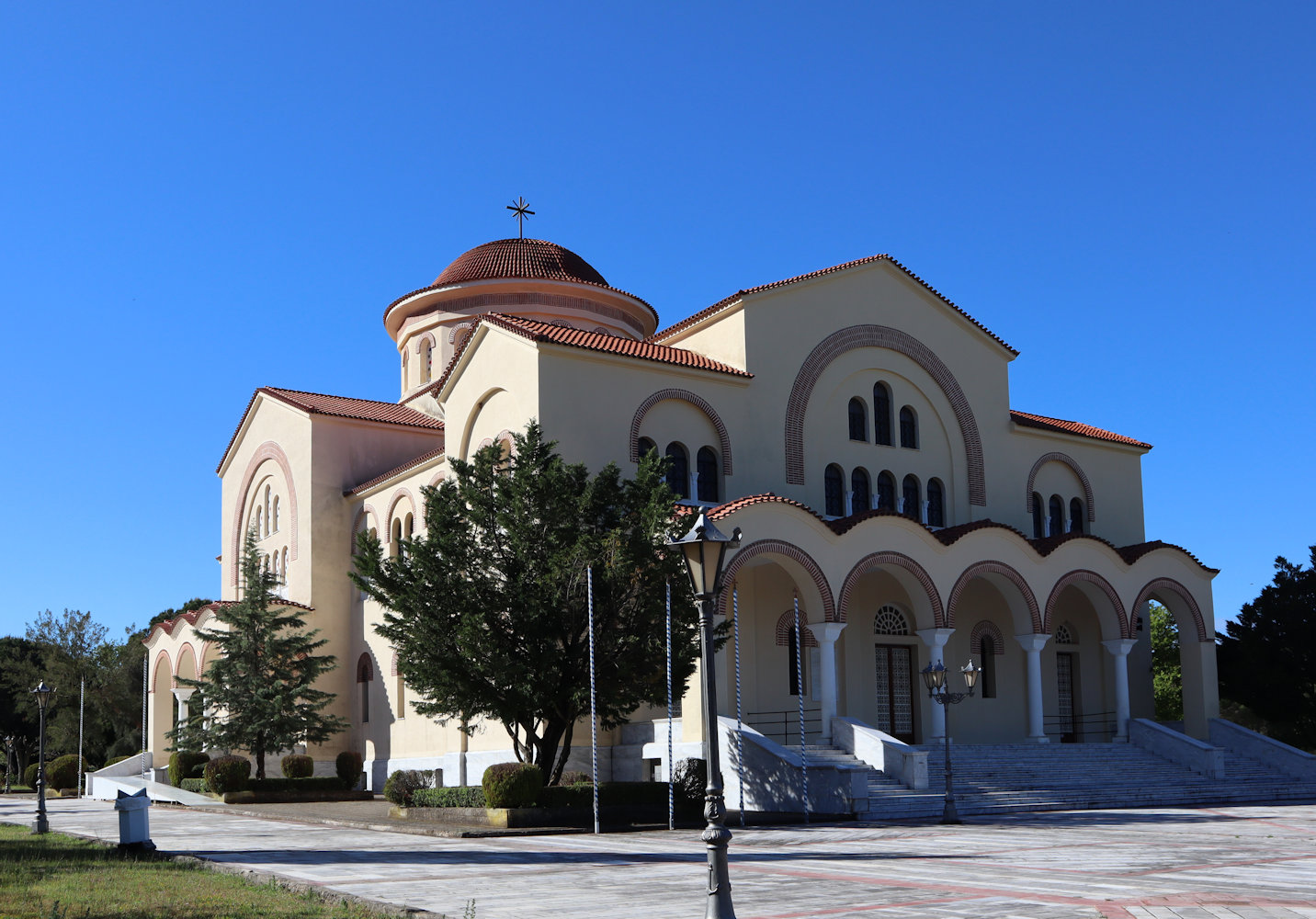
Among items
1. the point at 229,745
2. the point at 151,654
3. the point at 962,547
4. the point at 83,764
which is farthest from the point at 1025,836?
the point at 83,764

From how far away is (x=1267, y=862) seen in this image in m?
14.2

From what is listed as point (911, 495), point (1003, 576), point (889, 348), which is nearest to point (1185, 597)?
point (1003, 576)

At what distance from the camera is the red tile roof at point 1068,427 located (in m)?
35.2

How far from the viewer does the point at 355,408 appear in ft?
128

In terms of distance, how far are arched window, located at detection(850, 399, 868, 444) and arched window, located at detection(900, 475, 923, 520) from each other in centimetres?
161

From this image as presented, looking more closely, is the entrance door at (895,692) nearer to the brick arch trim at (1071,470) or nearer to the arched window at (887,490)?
the arched window at (887,490)

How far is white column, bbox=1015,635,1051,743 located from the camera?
29922mm

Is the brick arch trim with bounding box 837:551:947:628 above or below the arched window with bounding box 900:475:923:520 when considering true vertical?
below

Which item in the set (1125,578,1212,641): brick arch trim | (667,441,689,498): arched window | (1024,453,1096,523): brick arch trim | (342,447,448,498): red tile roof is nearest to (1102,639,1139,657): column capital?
(1125,578,1212,641): brick arch trim

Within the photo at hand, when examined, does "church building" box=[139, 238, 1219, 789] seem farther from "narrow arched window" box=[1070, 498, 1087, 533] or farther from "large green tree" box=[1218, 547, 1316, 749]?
"large green tree" box=[1218, 547, 1316, 749]

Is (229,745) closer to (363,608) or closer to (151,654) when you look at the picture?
(363,608)

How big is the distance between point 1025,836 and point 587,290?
26.4m

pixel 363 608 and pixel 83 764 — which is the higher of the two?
pixel 363 608

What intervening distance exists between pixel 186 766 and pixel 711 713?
3003 cm
